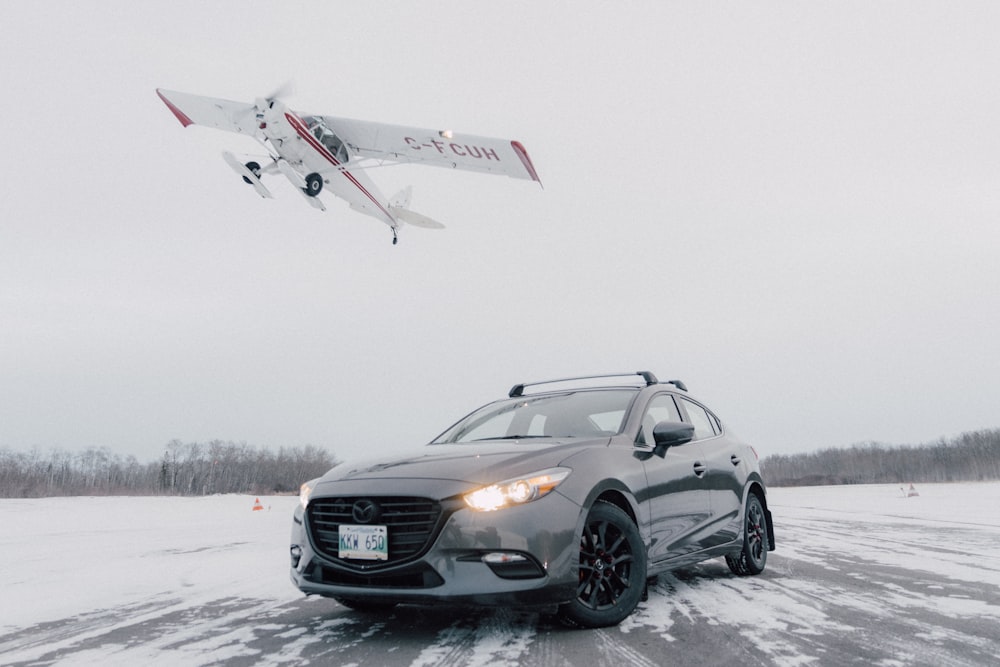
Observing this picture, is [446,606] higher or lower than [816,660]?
higher

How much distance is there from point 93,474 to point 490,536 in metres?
117

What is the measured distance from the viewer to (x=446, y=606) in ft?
10.8

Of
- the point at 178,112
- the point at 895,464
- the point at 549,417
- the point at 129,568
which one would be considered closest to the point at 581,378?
the point at 549,417

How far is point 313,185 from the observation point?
70.0 ft

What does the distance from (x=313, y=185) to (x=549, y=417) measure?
18.3 m

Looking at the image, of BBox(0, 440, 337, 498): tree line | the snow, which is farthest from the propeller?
BBox(0, 440, 337, 498): tree line

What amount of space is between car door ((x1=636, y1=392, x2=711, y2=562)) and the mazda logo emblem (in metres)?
1.75

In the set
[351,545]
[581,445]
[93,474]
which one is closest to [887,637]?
[581,445]

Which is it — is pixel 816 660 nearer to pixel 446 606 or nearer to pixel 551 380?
pixel 446 606

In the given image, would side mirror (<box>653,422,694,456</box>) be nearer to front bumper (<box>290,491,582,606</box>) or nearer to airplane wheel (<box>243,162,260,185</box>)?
front bumper (<box>290,491,582,606</box>)

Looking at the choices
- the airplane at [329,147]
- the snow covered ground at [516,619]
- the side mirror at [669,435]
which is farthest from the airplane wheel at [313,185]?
the side mirror at [669,435]

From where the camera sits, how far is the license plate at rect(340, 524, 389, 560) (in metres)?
3.45

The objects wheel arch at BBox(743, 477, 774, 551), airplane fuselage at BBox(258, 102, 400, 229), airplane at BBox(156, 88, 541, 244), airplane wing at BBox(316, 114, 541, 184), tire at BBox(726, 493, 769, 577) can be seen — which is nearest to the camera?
tire at BBox(726, 493, 769, 577)

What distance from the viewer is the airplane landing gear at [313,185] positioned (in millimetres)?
21297
